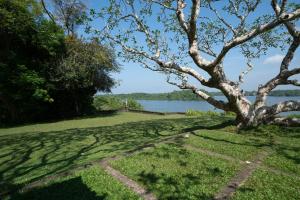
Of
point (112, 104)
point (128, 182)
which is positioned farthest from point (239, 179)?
point (112, 104)

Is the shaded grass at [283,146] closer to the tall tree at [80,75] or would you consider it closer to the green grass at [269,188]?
the green grass at [269,188]

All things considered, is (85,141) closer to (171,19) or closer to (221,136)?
(221,136)

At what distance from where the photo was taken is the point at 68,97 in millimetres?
23281

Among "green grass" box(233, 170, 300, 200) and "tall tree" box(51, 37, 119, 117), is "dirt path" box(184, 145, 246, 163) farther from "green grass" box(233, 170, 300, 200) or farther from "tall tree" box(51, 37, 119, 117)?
"tall tree" box(51, 37, 119, 117)

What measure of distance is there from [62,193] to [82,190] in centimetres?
37

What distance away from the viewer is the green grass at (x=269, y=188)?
4.71 metres

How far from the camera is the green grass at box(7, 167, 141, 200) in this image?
500cm

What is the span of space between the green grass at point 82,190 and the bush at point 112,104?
2292cm

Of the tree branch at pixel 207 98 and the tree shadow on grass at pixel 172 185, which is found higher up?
the tree branch at pixel 207 98

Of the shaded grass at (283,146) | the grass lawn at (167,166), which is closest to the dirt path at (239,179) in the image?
the grass lawn at (167,166)

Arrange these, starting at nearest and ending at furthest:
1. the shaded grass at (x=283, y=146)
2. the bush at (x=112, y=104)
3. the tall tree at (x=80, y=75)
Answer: the shaded grass at (x=283, y=146) < the tall tree at (x=80, y=75) < the bush at (x=112, y=104)

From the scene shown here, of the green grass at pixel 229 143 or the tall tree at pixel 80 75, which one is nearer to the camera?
the green grass at pixel 229 143

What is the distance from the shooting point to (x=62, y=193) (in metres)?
5.16

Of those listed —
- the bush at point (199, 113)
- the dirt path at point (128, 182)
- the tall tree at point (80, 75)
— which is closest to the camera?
the dirt path at point (128, 182)
